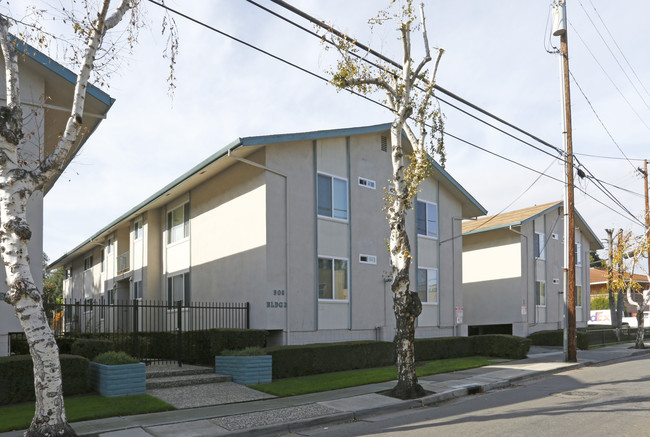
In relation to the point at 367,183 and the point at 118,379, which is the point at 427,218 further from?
the point at 118,379

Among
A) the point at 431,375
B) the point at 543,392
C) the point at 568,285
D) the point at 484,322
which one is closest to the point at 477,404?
the point at 543,392

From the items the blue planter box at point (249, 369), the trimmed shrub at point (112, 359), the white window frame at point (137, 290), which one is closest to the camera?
the trimmed shrub at point (112, 359)

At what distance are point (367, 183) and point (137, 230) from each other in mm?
11858

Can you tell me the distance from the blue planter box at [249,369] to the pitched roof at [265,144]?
5.94 meters

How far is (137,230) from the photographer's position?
89.9 ft

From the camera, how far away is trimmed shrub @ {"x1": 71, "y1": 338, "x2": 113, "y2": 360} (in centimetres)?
1380

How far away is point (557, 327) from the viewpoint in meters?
33.6

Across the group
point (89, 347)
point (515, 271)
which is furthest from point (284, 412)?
point (515, 271)

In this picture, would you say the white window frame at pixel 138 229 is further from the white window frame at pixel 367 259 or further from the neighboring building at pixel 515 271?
the neighboring building at pixel 515 271

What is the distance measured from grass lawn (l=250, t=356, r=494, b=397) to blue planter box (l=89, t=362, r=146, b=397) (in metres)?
2.85

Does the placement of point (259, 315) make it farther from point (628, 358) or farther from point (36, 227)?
point (628, 358)

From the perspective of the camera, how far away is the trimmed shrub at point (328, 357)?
1603 centimetres

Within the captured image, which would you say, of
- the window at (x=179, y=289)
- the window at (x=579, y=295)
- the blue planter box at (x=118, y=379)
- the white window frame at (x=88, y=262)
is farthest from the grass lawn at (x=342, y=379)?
the white window frame at (x=88, y=262)

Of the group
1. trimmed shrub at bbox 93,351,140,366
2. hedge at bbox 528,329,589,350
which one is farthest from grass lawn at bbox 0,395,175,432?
hedge at bbox 528,329,589,350
